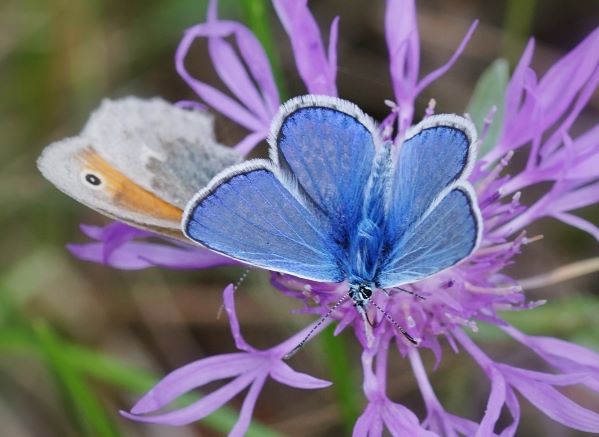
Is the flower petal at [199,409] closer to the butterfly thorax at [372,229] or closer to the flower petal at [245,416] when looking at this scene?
the flower petal at [245,416]

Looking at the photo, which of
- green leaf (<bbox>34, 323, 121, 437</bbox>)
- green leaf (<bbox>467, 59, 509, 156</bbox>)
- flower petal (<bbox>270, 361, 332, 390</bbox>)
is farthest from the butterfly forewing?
green leaf (<bbox>34, 323, 121, 437</bbox>)

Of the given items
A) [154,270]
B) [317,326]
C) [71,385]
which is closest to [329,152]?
[317,326]

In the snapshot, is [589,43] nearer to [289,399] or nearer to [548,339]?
[548,339]

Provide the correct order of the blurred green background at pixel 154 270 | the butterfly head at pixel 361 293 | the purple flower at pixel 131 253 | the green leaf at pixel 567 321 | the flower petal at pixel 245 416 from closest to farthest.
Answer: the butterfly head at pixel 361 293, the flower petal at pixel 245 416, the purple flower at pixel 131 253, the green leaf at pixel 567 321, the blurred green background at pixel 154 270

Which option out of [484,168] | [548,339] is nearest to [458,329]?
[548,339]

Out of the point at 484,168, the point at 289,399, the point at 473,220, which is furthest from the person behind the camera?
the point at 289,399

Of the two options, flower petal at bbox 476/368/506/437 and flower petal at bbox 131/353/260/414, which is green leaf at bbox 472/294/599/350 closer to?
flower petal at bbox 476/368/506/437

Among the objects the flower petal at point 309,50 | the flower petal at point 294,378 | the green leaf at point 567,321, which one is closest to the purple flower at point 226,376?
the flower petal at point 294,378
